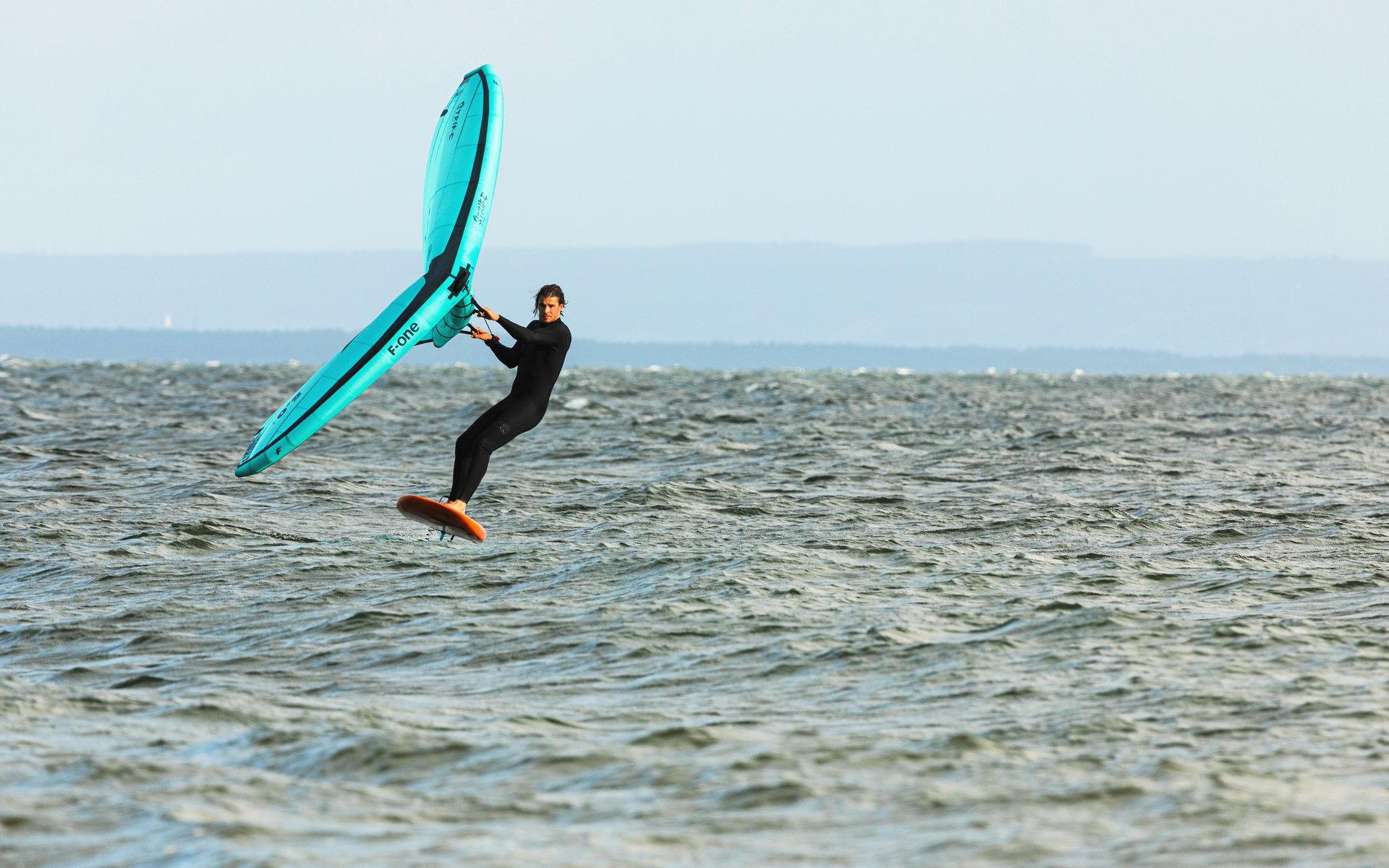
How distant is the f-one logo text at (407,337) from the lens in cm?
1662

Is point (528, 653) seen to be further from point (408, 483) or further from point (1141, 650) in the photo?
point (408, 483)

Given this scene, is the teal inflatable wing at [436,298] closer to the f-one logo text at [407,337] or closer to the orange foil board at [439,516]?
the f-one logo text at [407,337]

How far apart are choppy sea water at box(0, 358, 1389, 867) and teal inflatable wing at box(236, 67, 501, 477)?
4.70 ft

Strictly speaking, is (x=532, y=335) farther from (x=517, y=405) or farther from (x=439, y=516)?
(x=439, y=516)

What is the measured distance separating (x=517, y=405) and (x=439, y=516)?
1.29m

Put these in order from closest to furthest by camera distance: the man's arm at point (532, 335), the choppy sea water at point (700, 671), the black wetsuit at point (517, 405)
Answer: the choppy sea water at point (700, 671)
the man's arm at point (532, 335)
the black wetsuit at point (517, 405)

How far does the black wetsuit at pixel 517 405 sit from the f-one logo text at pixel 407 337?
0.76 meters

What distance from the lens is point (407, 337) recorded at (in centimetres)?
1669

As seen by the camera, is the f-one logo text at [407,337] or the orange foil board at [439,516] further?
the f-one logo text at [407,337]

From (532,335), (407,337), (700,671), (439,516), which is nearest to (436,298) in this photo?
(407,337)

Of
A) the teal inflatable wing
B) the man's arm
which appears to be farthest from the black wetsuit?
the teal inflatable wing

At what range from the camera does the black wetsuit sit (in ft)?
54.4

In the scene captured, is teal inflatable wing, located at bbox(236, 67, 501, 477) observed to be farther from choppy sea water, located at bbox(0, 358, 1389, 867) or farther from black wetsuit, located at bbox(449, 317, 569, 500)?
choppy sea water, located at bbox(0, 358, 1389, 867)

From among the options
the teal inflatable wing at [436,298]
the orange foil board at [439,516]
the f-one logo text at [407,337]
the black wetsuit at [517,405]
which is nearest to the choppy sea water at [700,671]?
the orange foil board at [439,516]
